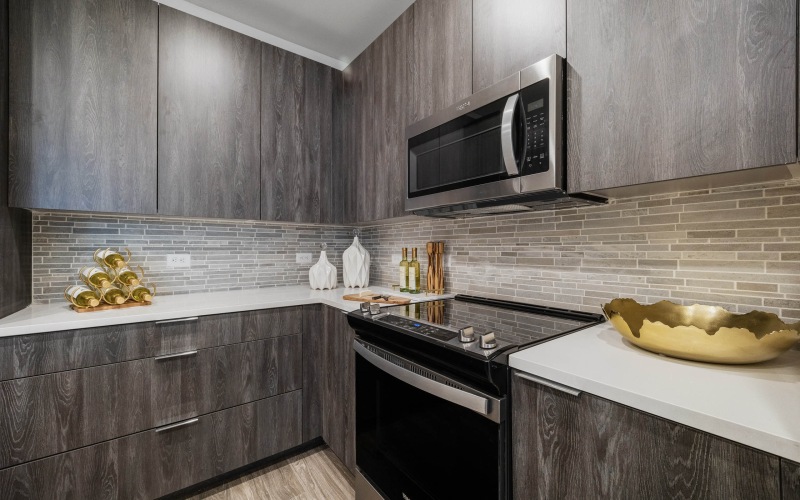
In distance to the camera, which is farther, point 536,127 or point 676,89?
point 536,127

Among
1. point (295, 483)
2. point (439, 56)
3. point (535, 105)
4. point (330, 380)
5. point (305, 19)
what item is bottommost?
point (295, 483)

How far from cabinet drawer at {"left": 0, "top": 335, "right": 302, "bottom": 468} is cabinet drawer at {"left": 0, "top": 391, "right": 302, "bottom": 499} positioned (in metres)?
0.05

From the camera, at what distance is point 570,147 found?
3.49 ft

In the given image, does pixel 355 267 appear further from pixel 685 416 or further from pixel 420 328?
pixel 685 416

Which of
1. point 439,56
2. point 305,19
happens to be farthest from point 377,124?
point 305,19

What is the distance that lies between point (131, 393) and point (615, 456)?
1831mm

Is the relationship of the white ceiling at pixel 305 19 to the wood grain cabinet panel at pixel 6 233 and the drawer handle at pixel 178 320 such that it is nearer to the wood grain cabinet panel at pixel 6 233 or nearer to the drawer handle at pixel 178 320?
the wood grain cabinet panel at pixel 6 233

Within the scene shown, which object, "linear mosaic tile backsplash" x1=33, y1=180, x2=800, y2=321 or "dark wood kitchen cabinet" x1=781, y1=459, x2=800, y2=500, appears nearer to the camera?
"dark wood kitchen cabinet" x1=781, y1=459, x2=800, y2=500

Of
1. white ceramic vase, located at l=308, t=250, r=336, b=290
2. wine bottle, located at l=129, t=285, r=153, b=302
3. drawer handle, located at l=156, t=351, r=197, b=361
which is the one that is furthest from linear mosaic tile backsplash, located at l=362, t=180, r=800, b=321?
wine bottle, located at l=129, t=285, r=153, b=302

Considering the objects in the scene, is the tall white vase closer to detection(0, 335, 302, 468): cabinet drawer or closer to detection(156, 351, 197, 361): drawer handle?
detection(0, 335, 302, 468): cabinet drawer

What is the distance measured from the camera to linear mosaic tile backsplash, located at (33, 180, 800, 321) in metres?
0.96

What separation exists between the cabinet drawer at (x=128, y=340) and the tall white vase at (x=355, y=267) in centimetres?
58

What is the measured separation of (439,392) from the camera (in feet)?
3.34

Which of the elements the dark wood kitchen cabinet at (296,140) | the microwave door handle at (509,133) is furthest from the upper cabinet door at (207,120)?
the microwave door handle at (509,133)
